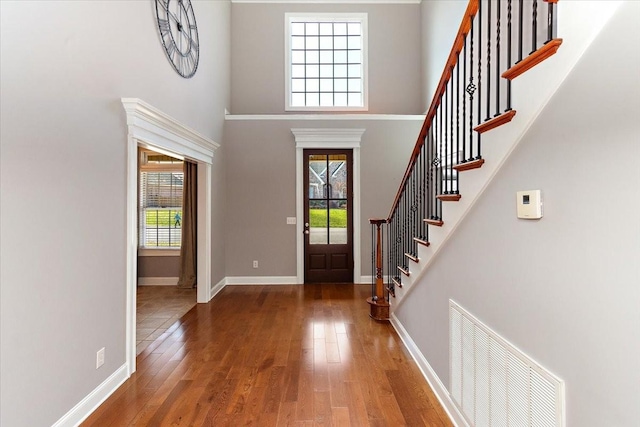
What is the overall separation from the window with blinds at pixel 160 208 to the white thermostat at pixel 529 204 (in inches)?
224

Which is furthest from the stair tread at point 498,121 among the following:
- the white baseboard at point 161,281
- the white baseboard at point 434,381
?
the white baseboard at point 161,281

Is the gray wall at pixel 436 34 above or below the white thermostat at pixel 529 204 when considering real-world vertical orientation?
above

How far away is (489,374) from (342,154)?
4612mm

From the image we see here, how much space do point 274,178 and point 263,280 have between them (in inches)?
70.0

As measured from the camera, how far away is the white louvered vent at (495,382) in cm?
127

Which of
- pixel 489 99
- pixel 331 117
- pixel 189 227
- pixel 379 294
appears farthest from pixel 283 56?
pixel 489 99

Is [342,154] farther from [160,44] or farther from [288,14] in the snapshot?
[160,44]

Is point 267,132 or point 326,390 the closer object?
point 326,390

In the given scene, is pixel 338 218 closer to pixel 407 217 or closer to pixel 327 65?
pixel 407 217

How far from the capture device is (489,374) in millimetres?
1665

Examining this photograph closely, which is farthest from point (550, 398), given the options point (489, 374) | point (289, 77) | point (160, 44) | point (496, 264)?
point (289, 77)

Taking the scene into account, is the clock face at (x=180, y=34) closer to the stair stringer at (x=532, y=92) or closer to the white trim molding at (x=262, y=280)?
the stair stringer at (x=532, y=92)

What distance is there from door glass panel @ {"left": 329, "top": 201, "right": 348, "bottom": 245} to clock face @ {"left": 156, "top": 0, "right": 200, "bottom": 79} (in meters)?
2.98

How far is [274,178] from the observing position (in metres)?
5.83
